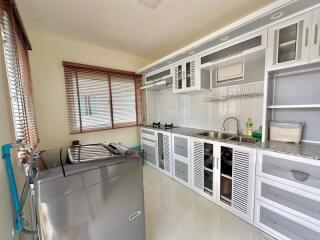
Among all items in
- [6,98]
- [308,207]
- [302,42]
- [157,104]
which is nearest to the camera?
[6,98]

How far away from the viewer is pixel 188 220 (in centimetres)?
178

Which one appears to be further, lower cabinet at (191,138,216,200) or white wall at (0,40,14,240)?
lower cabinet at (191,138,216,200)

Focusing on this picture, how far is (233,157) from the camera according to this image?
5.78 feet

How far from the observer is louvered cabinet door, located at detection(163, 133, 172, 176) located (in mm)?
2764

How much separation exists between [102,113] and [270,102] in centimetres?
286

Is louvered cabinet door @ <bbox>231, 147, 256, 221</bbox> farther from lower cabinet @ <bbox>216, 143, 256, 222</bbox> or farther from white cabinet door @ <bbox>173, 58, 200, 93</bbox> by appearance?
white cabinet door @ <bbox>173, 58, 200, 93</bbox>

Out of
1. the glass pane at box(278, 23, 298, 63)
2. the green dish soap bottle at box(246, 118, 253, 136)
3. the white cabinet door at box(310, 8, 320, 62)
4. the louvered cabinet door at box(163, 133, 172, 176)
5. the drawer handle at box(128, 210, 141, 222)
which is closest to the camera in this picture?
the drawer handle at box(128, 210, 141, 222)

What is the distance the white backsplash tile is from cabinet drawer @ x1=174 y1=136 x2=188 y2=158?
2.02 feet

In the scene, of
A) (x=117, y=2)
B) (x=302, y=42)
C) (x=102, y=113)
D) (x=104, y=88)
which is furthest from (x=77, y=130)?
(x=302, y=42)

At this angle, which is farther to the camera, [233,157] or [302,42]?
[233,157]

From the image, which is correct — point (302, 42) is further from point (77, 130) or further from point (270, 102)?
point (77, 130)

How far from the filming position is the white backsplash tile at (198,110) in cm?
215

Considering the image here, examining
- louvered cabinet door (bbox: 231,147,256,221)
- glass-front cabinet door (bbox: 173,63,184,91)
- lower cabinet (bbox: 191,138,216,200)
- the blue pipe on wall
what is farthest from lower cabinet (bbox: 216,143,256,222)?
the blue pipe on wall

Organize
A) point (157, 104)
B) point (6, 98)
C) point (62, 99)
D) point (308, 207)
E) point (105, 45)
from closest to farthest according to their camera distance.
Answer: point (6, 98)
point (308, 207)
point (62, 99)
point (105, 45)
point (157, 104)
